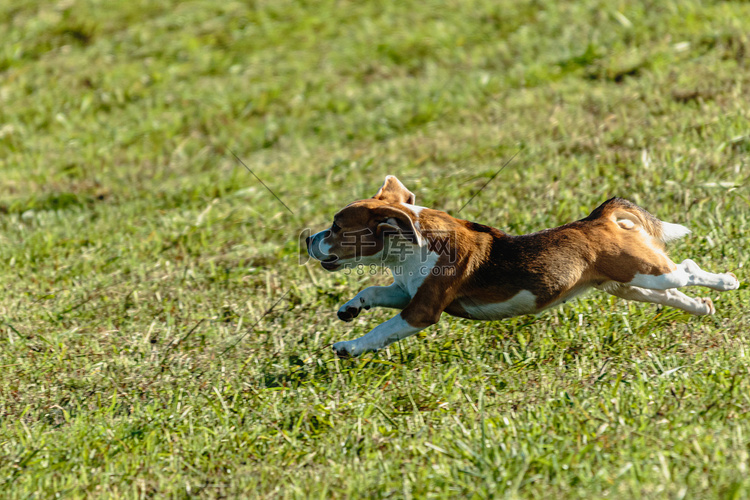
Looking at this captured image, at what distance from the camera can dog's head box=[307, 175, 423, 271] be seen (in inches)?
187

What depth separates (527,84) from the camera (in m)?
10.7

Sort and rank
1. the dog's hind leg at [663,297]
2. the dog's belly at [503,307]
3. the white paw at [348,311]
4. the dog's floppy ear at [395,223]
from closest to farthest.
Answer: the dog's floppy ear at [395,223], the dog's belly at [503,307], the dog's hind leg at [663,297], the white paw at [348,311]

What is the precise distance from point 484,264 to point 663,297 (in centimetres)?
124

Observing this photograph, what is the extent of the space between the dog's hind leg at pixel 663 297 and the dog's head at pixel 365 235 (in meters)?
1.35

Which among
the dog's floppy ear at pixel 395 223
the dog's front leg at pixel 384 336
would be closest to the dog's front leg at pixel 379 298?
the dog's front leg at pixel 384 336

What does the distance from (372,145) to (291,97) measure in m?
2.25

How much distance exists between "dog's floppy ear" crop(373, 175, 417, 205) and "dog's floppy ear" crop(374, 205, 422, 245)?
1.31 ft

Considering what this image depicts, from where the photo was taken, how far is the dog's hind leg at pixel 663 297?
16.3 ft

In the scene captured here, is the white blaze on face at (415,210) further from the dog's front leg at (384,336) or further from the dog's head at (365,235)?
the dog's front leg at (384,336)

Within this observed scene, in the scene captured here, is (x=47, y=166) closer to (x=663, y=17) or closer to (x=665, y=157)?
(x=665, y=157)

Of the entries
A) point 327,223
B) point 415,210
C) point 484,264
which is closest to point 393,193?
point 415,210

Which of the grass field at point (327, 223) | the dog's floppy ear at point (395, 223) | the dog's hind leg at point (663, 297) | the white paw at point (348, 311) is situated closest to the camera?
the grass field at point (327, 223)

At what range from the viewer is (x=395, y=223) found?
15.6ft

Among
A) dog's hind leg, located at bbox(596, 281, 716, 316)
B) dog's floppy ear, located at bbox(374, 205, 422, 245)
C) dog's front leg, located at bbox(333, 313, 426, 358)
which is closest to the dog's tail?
dog's hind leg, located at bbox(596, 281, 716, 316)
